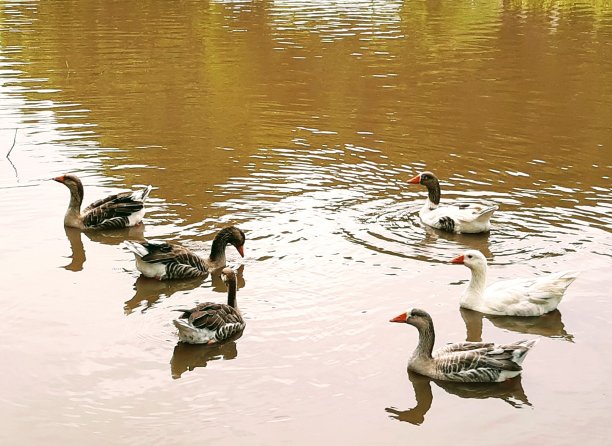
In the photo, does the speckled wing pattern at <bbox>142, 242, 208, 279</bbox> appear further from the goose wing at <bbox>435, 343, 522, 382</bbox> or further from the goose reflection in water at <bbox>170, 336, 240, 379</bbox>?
the goose wing at <bbox>435, 343, 522, 382</bbox>

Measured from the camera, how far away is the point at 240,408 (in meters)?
10.7

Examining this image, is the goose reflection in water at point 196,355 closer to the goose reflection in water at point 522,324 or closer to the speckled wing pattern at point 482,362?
the speckled wing pattern at point 482,362

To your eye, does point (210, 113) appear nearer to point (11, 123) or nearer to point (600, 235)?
point (11, 123)

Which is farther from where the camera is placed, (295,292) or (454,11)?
(454,11)

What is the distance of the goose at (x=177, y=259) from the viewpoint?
14.2 metres

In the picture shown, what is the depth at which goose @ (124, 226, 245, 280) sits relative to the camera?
14.2 m

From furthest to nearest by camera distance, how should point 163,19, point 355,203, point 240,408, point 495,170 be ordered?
point 163,19 → point 495,170 → point 355,203 → point 240,408

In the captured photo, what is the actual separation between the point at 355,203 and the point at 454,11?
3218cm

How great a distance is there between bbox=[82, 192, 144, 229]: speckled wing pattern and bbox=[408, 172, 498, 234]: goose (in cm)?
507

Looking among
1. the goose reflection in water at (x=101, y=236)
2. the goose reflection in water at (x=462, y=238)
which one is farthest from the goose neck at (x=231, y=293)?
the goose reflection in water at (x=462, y=238)

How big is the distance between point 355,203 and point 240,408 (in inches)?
307

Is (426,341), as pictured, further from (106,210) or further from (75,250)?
(106,210)

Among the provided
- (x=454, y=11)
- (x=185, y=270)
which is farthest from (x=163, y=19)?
(x=185, y=270)

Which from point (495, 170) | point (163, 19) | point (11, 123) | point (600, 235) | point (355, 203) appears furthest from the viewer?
point (163, 19)
